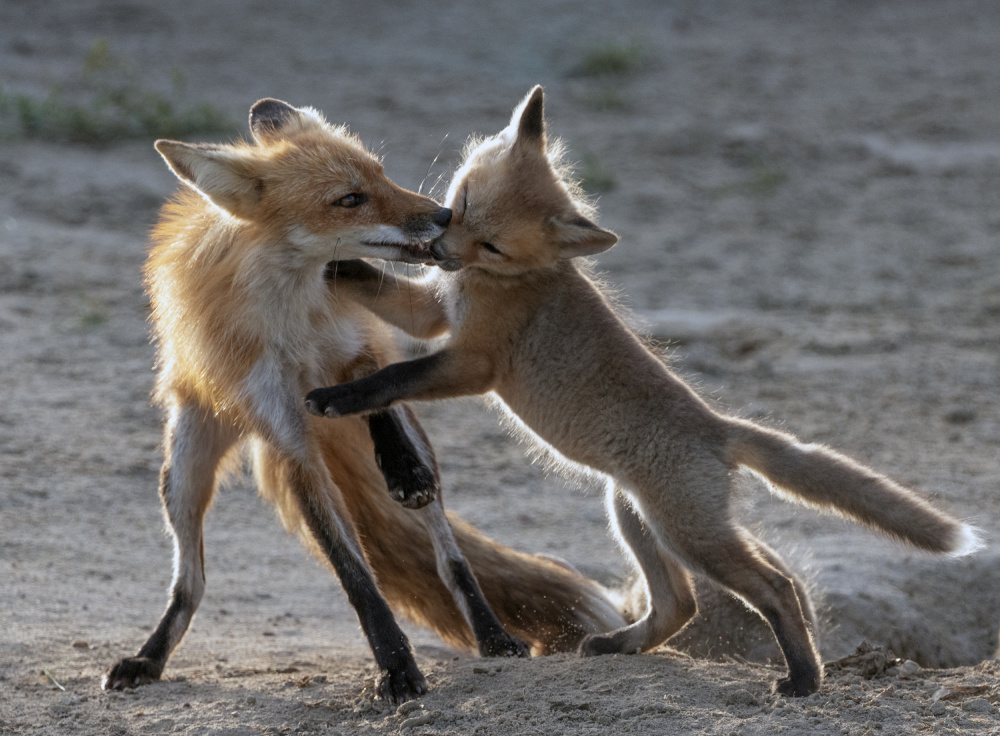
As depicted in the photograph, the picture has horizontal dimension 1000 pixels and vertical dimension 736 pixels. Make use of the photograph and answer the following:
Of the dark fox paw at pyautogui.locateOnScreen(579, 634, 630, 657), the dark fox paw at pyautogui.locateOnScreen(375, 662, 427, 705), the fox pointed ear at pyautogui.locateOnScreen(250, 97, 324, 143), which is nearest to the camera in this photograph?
the dark fox paw at pyautogui.locateOnScreen(375, 662, 427, 705)

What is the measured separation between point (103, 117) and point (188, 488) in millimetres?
7360

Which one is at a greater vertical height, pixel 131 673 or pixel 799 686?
pixel 799 686

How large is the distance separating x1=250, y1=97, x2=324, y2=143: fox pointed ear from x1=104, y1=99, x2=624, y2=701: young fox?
0.01m

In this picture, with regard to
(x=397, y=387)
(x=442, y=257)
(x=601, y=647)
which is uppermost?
(x=442, y=257)

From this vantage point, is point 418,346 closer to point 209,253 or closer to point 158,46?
point 209,253

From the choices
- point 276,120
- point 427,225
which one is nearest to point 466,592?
point 427,225

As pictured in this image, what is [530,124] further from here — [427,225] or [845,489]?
[845,489]

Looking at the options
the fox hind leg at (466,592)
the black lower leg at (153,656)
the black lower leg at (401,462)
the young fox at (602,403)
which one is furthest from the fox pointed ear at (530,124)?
the black lower leg at (153,656)

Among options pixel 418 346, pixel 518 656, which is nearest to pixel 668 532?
pixel 518 656

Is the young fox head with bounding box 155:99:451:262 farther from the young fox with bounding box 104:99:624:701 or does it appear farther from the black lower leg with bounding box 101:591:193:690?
the black lower leg with bounding box 101:591:193:690

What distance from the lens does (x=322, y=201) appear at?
4.07 metres

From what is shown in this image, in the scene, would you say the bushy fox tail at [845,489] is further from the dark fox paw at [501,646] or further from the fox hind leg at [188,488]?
the fox hind leg at [188,488]

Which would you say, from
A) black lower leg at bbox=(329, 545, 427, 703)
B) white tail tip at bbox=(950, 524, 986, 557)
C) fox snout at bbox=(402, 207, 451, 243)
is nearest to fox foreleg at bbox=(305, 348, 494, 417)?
fox snout at bbox=(402, 207, 451, 243)

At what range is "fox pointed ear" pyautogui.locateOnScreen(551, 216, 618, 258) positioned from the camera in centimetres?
392
